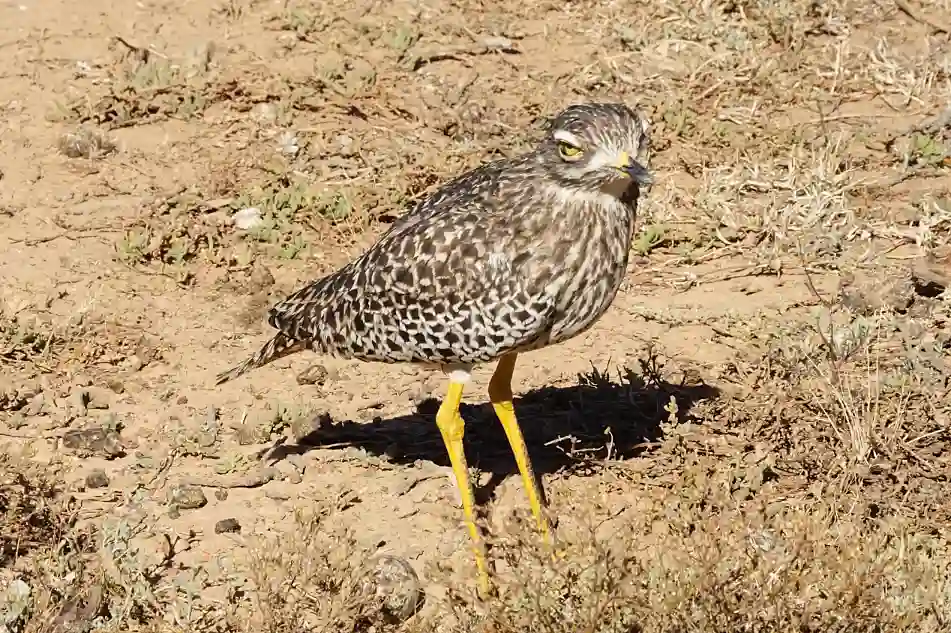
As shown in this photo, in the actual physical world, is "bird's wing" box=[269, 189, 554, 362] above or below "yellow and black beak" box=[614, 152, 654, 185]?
below

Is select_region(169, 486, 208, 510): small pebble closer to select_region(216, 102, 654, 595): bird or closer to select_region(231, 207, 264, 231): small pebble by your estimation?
select_region(216, 102, 654, 595): bird

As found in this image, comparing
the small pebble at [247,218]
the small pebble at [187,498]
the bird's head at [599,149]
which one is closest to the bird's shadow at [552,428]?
the small pebble at [187,498]

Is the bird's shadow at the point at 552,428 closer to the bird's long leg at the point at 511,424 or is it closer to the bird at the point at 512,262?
the bird's long leg at the point at 511,424

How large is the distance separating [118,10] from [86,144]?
6.34 ft

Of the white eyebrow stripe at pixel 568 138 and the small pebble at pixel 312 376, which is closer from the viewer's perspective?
the white eyebrow stripe at pixel 568 138

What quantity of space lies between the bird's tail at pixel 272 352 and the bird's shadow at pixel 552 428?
46 cm

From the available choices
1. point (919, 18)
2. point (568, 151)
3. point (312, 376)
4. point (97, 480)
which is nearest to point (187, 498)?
point (97, 480)

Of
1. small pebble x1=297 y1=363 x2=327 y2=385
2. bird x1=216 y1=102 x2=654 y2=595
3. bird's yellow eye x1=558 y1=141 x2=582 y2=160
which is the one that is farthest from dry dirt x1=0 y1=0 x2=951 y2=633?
bird's yellow eye x1=558 y1=141 x2=582 y2=160

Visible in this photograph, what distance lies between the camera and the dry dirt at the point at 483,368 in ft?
18.7

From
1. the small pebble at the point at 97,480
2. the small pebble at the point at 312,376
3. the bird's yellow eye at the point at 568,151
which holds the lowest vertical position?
the small pebble at the point at 97,480

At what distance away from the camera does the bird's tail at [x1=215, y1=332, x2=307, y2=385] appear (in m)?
7.03

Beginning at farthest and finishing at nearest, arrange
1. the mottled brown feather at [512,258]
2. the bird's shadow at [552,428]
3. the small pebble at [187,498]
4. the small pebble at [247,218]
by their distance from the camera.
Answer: the small pebble at [247,218], the bird's shadow at [552,428], the small pebble at [187,498], the mottled brown feather at [512,258]

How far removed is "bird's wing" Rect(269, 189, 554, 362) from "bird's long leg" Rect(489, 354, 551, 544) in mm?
408

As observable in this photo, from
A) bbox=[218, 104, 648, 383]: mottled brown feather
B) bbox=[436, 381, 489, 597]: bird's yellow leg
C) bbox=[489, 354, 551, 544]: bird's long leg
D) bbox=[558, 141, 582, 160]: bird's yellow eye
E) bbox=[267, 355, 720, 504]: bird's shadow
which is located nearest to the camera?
bbox=[558, 141, 582, 160]: bird's yellow eye
